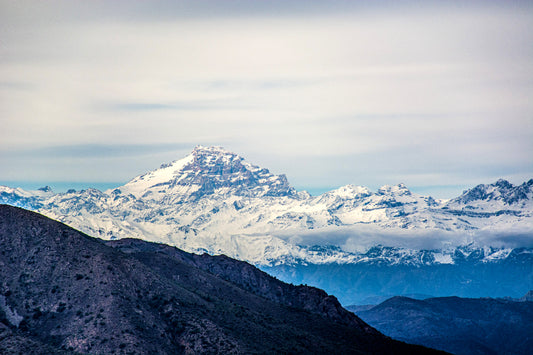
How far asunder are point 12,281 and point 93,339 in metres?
28.7

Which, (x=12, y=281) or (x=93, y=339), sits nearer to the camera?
(x=93, y=339)

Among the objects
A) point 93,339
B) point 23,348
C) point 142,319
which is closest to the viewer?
point 23,348

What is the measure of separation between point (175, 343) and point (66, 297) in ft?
89.3

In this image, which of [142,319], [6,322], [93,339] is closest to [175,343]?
[142,319]

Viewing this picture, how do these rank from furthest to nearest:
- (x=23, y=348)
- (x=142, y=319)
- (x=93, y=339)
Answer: (x=142, y=319), (x=93, y=339), (x=23, y=348)

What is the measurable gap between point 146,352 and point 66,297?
26361mm

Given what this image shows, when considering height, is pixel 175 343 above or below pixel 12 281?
below

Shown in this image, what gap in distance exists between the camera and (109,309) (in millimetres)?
194000

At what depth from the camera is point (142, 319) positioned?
19762 centimetres

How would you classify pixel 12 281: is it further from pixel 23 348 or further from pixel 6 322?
pixel 23 348

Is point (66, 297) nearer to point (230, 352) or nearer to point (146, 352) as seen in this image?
point (146, 352)

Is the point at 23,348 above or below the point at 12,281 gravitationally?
below

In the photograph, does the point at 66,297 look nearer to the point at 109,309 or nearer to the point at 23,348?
the point at 109,309

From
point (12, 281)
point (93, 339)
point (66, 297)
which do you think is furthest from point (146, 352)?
point (12, 281)
